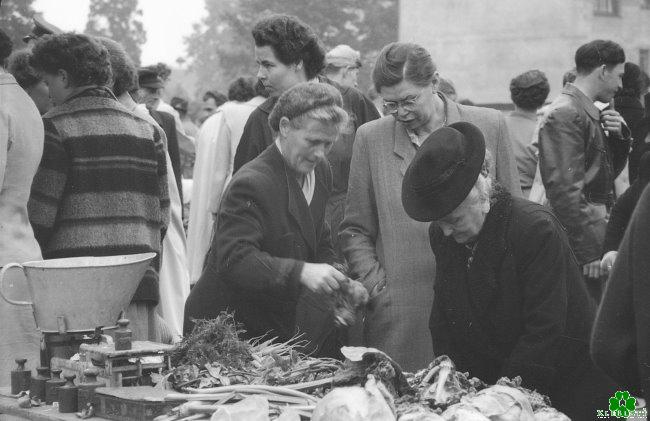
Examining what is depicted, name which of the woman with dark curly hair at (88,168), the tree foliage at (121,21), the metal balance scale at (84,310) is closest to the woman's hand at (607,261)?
the woman with dark curly hair at (88,168)

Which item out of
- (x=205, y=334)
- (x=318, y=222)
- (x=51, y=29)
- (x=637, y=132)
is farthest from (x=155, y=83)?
(x=205, y=334)

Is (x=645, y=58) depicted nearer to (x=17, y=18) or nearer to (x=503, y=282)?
(x=17, y=18)

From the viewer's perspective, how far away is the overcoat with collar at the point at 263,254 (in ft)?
12.6

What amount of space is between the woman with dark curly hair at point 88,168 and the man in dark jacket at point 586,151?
225cm

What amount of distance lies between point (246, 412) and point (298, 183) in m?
1.48

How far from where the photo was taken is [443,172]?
136 inches

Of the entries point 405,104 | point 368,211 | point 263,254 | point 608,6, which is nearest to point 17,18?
point 368,211

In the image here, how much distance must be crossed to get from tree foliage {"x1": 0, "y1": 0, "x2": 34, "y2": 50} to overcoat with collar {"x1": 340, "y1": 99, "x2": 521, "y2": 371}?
11426 mm

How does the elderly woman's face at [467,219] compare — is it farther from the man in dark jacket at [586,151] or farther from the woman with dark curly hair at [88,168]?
the man in dark jacket at [586,151]

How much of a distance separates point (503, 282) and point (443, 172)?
0.43 meters

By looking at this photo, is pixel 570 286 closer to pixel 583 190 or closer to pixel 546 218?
pixel 546 218

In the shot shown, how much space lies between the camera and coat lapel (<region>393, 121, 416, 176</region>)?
4363 mm

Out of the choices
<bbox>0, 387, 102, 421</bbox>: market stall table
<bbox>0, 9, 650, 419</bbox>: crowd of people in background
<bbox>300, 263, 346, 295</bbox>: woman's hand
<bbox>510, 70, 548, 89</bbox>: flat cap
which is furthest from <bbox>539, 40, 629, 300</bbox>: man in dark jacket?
<bbox>0, 387, 102, 421</bbox>: market stall table

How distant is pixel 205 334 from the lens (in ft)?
11.0
